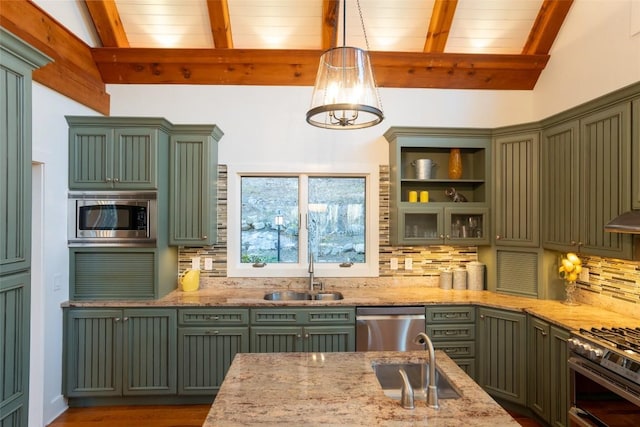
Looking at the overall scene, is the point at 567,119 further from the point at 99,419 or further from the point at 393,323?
the point at 99,419

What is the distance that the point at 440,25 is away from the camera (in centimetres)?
347

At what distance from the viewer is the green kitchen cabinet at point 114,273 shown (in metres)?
3.19

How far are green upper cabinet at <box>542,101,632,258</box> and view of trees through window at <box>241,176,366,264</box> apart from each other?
1.67 metres

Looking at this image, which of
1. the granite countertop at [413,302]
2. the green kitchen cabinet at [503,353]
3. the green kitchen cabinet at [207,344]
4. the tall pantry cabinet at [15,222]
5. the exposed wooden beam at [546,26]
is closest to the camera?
the tall pantry cabinet at [15,222]

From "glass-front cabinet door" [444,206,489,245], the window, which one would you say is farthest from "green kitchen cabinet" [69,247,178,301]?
"glass-front cabinet door" [444,206,489,245]

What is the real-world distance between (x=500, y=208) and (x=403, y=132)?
113cm

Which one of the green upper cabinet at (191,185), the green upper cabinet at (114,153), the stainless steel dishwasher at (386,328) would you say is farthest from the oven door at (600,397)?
the green upper cabinet at (114,153)

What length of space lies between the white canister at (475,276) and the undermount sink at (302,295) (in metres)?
1.27

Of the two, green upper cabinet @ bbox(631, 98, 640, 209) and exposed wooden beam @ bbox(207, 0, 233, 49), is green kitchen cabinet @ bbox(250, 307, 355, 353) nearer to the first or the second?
green upper cabinet @ bbox(631, 98, 640, 209)

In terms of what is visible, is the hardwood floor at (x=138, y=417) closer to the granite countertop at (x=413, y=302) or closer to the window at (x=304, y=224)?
the granite countertop at (x=413, y=302)

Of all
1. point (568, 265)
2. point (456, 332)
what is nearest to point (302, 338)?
point (456, 332)

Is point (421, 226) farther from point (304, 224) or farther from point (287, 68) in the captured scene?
point (287, 68)

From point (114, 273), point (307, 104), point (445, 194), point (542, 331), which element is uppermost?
point (307, 104)

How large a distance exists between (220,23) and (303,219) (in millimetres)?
1956
